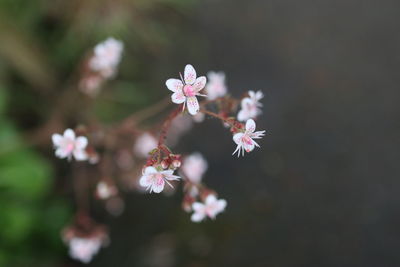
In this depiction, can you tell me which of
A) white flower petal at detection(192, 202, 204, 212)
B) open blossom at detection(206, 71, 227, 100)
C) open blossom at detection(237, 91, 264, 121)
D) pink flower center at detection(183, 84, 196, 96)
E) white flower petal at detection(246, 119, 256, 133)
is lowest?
white flower petal at detection(192, 202, 204, 212)

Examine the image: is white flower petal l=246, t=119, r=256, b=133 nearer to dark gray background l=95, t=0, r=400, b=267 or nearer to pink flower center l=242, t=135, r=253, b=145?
pink flower center l=242, t=135, r=253, b=145

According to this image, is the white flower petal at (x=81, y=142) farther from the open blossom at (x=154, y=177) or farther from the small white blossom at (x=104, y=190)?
the open blossom at (x=154, y=177)

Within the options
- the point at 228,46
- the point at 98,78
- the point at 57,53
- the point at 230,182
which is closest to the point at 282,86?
the point at 228,46

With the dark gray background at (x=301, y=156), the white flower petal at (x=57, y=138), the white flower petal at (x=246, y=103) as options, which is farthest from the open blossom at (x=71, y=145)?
the dark gray background at (x=301, y=156)

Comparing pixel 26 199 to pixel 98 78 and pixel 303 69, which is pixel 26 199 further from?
pixel 303 69

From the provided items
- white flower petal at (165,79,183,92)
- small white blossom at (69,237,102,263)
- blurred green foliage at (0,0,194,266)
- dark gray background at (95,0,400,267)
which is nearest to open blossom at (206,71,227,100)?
white flower petal at (165,79,183,92)

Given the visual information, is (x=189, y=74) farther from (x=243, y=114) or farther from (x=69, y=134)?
(x=69, y=134)
